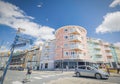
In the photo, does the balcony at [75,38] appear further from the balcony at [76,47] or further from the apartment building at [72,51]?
the balcony at [76,47]

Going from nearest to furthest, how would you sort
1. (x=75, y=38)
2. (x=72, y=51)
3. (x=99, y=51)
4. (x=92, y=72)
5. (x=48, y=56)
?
(x=92, y=72), (x=72, y=51), (x=75, y=38), (x=48, y=56), (x=99, y=51)

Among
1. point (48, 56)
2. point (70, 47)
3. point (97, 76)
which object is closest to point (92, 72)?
point (97, 76)

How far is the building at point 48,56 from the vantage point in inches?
1626

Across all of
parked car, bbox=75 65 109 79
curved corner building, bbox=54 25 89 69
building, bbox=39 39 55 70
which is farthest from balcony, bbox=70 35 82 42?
parked car, bbox=75 65 109 79

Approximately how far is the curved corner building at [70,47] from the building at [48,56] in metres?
3.81

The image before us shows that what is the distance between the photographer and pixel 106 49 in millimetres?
52156

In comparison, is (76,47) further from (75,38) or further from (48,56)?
(48,56)

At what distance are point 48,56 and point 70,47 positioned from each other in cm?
1234

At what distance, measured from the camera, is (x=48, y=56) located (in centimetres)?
4422

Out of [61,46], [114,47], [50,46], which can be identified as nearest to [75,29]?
[61,46]

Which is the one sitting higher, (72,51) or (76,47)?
(76,47)

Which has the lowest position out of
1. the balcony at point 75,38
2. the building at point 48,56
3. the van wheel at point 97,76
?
the van wheel at point 97,76

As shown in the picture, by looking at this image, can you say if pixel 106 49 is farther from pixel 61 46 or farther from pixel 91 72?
pixel 91 72

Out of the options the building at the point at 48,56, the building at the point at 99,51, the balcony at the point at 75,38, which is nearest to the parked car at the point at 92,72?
the balcony at the point at 75,38
